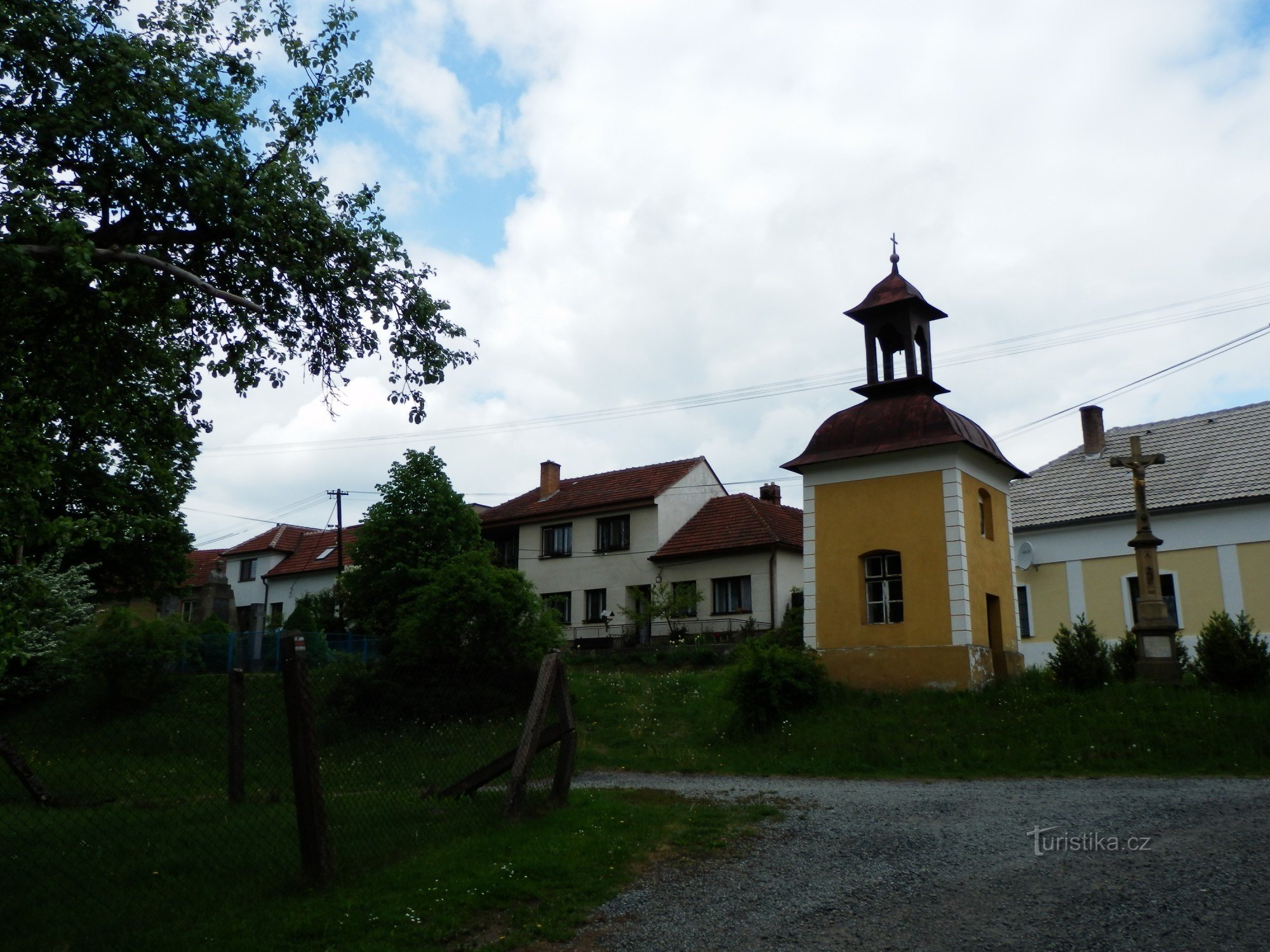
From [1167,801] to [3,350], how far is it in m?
12.1

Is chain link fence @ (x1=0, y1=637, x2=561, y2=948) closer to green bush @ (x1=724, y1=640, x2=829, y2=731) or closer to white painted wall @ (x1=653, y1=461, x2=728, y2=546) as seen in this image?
green bush @ (x1=724, y1=640, x2=829, y2=731)

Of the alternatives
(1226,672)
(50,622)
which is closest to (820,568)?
(1226,672)

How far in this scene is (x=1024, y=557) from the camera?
97.2 ft

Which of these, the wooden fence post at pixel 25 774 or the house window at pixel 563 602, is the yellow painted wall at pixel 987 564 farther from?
the house window at pixel 563 602

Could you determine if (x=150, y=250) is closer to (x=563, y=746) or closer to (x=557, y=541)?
(x=563, y=746)

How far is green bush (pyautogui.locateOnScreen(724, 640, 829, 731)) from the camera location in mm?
17938

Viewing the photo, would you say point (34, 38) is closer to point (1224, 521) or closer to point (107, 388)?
point (107, 388)

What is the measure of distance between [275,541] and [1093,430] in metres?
37.7

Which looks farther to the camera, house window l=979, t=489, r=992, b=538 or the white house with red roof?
the white house with red roof

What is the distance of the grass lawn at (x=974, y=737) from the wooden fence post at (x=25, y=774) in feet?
28.5

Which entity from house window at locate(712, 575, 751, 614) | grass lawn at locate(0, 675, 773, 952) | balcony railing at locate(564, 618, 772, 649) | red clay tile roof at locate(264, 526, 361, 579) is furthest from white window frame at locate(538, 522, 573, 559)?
grass lawn at locate(0, 675, 773, 952)

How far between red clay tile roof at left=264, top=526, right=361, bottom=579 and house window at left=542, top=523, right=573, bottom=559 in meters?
11.3

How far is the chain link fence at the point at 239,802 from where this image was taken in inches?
260

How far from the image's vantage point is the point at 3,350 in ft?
32.4
